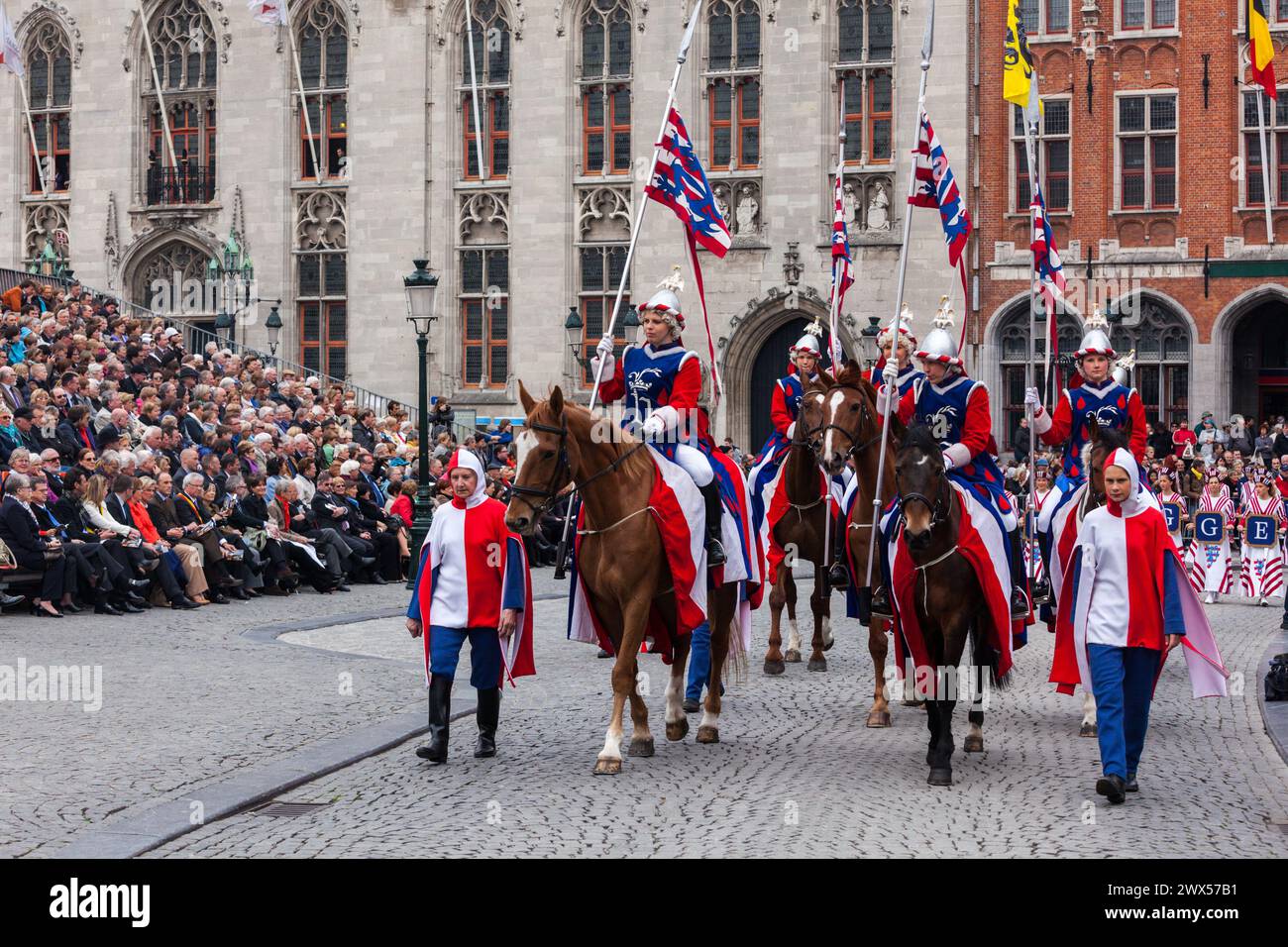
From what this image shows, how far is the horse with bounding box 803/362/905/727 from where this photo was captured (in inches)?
423

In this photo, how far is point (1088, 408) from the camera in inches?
483

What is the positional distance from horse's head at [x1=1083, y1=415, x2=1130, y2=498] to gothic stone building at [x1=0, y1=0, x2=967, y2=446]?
80.0 ft

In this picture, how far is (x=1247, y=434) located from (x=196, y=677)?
993 inches

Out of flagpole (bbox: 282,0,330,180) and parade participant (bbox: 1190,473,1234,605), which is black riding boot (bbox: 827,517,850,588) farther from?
flagpole (bbox: 282,0,330,180)

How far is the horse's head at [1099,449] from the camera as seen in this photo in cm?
1058

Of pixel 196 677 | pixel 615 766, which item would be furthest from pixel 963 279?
pixel 196 677

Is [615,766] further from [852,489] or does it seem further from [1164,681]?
[1164,681]

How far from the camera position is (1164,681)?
13.7 m

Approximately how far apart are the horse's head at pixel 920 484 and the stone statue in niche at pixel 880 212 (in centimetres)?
2707

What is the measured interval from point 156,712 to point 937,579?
5.20 metres

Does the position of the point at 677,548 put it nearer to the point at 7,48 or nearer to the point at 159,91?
the point at 7,48

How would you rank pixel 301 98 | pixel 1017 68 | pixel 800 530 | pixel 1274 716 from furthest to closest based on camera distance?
pixel 301 98 < pixel 1017 68 < pixel 800 530 < pixel 1274 716

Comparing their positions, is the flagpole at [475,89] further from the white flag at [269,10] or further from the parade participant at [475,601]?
the parade participant at [475,601]

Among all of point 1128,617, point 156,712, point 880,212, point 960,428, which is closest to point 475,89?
point 880,212
